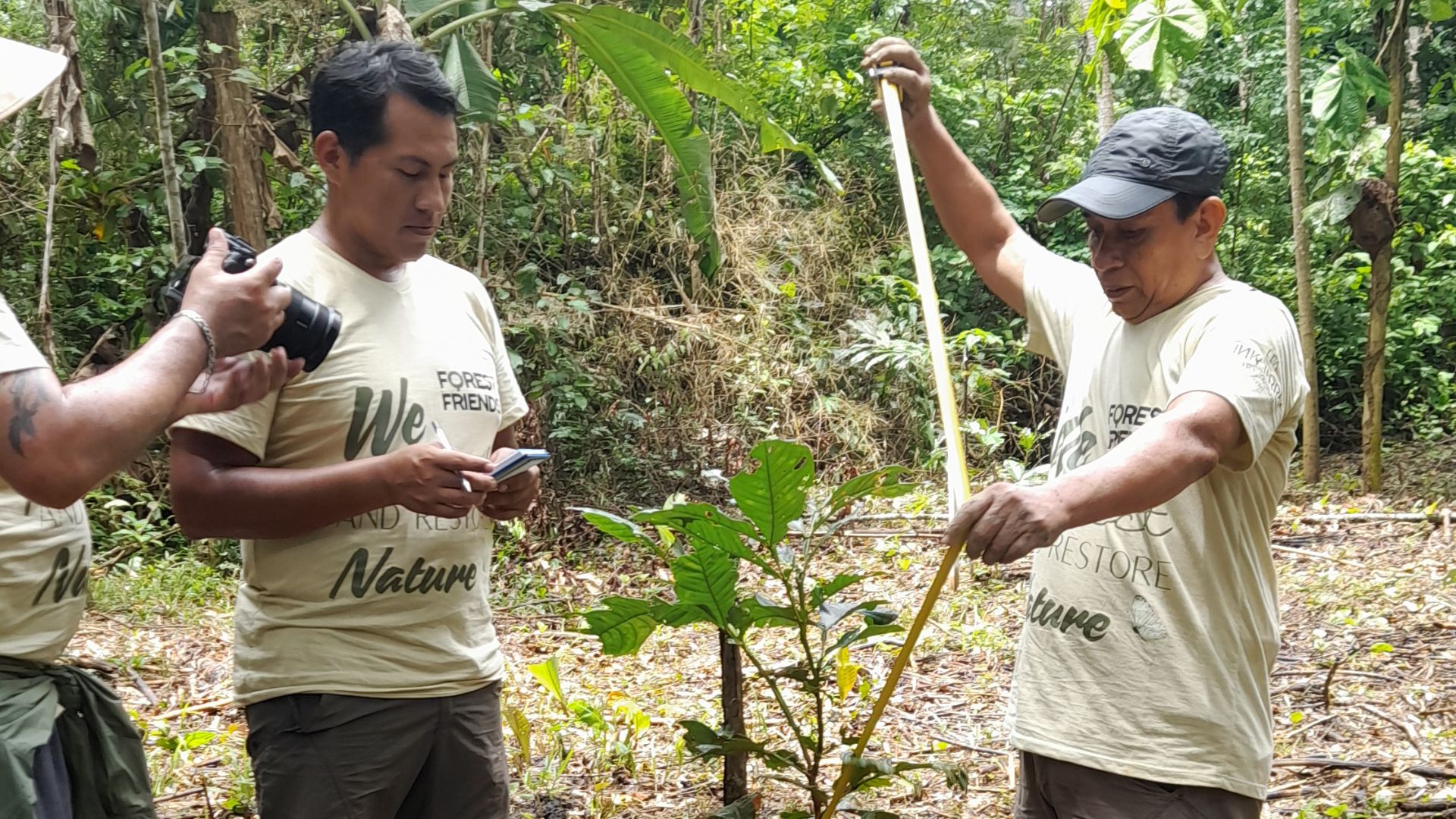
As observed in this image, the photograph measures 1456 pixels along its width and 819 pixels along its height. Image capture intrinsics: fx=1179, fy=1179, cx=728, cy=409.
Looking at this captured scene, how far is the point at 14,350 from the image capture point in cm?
130

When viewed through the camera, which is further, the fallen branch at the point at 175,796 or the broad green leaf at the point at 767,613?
the fallen branch at the point at 175,796

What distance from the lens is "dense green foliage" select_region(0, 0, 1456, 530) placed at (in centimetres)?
579

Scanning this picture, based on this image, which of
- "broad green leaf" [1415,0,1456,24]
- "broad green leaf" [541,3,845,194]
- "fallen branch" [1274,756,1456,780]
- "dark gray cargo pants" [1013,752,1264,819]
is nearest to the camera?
"dark gray cargo pants" [1013,752,1264,819]

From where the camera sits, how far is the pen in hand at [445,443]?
5.52 ft

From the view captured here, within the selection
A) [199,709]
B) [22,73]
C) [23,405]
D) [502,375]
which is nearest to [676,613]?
[502,375]

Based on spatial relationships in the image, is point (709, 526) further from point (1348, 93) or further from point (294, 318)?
point (1348, 93)

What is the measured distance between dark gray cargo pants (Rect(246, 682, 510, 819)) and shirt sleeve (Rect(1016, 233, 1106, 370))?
1.21m

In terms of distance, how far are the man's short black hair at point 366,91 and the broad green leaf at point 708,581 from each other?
34.6 inches

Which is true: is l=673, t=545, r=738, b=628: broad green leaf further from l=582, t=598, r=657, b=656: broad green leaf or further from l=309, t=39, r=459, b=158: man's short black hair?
l=309, t=39, r=459, b=158: man's short black hair

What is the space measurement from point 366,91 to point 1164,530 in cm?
140

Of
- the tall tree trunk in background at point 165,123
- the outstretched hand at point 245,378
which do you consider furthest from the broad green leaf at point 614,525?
the tall tree trunk in background at point 165,123

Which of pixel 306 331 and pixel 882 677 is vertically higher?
pixel 306 331

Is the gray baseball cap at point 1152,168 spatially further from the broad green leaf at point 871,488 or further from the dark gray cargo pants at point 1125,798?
the dark gray cargo pants at point 1125,798

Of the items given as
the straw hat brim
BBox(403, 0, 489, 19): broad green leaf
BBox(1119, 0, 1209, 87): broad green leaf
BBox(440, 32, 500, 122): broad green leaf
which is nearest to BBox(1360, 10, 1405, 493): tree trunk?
BBox(1119, 0, 1209, 87): broad green leaf
